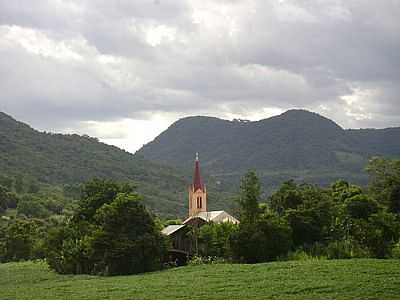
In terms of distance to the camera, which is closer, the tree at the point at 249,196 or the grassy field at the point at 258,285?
the grassy field at the point at 258,285

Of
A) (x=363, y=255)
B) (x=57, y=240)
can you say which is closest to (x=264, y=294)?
(x=363, y=255)

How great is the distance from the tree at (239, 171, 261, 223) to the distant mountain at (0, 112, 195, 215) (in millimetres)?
84773

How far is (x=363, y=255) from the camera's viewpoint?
113 ft

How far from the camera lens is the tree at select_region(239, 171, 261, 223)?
38.8 m

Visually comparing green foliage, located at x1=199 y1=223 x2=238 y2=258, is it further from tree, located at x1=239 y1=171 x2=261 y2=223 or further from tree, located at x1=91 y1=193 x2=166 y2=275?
tree, located at x1=91 y1=193 x2=166 y2=275

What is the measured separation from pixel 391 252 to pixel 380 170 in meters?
23.5

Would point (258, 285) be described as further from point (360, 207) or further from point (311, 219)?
point (360, 207)

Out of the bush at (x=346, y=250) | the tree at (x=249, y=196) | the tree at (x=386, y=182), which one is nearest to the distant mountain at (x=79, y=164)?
the tree at (x=386, y=182)

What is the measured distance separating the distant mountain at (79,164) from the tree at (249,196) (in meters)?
84.8

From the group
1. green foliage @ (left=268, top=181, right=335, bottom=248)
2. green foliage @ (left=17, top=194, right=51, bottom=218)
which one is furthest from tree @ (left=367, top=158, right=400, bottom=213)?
green foliage @ (left=17, top=194, right=51, bottom=218)

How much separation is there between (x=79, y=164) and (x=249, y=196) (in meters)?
128

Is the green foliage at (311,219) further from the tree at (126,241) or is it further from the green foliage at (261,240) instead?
the tree at (126,241)

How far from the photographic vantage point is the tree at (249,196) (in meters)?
38.8

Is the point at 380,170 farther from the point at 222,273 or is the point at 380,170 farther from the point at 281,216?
the point at 222,273
